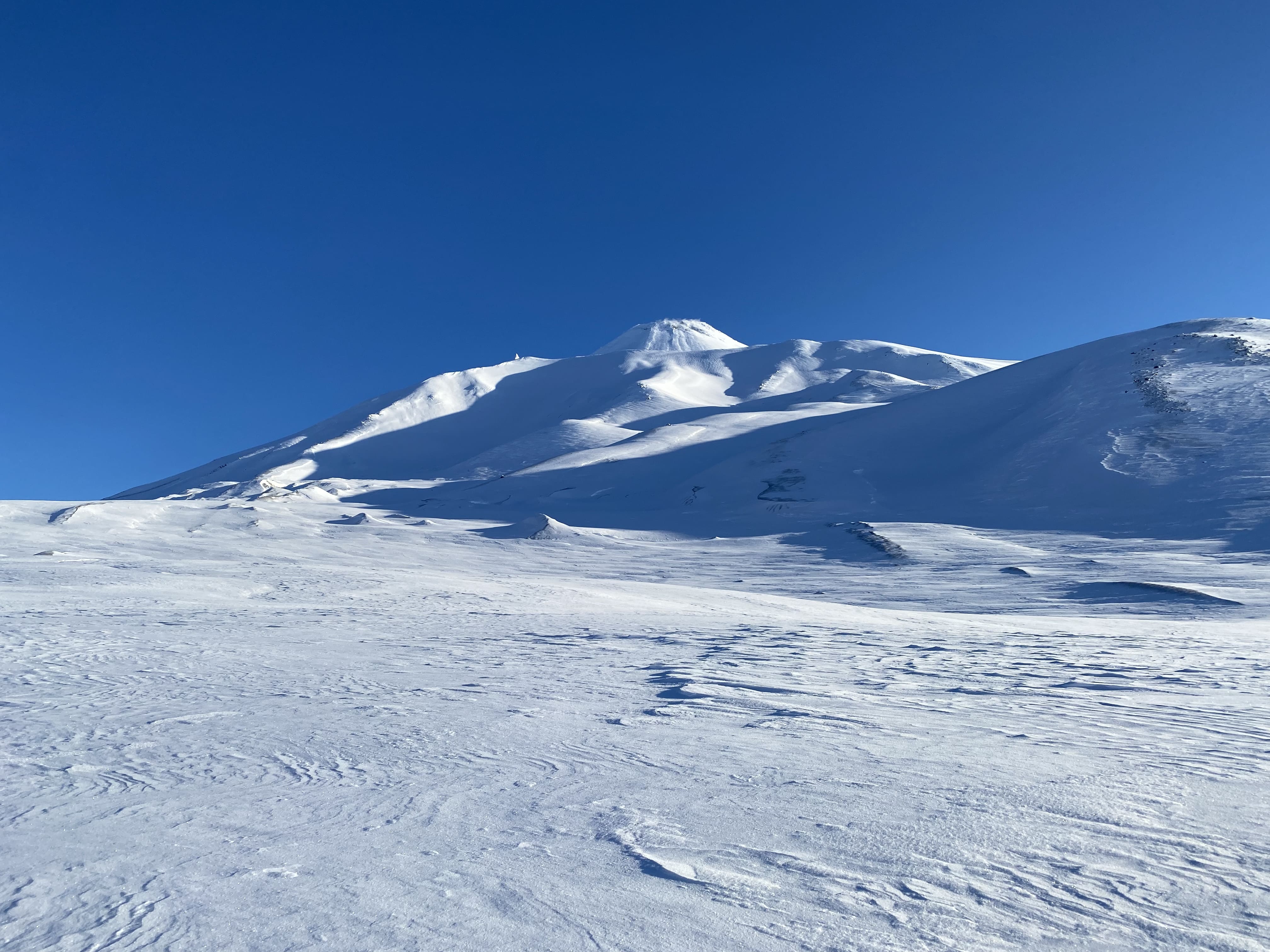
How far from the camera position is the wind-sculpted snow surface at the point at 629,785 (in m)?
2.63

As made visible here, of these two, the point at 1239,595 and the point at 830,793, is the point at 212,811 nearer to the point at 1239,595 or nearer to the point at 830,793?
the point at 830,793

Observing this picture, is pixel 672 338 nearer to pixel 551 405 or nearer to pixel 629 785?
pixel 551 405

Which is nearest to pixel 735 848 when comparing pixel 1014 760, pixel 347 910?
pixel 347 910

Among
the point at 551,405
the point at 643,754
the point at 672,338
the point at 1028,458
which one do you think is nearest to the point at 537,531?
the point at 1028,458

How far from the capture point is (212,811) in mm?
3652

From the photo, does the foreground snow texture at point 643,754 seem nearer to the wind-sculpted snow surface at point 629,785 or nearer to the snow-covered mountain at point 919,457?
the wind-sculpted snow surface at point 629,785

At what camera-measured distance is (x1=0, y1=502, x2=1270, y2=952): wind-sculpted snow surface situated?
2.63 m

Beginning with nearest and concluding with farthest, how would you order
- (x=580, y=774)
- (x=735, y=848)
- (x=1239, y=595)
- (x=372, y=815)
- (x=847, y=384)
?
(x=735, y=848)
(x=372, y=815)
(x=580, y=774)
(x=1239, y=595)
(x=847, y=384)

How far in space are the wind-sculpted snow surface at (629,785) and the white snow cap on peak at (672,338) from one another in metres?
116

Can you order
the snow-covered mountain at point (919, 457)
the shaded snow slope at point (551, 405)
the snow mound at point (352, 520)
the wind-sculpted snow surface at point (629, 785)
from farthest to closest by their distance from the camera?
the shaded snow slope at point (551, 405)
the snow mound at point (352, 520)
the snow-covered mountain at point (919, 457)
the wind-sculpted snow surface at point (629, 785)

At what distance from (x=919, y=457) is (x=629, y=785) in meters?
34.4

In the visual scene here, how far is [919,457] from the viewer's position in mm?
35250

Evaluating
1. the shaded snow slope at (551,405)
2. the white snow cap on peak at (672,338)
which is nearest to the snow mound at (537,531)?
the shaded snow slope at (551,405)

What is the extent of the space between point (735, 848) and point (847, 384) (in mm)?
72198
